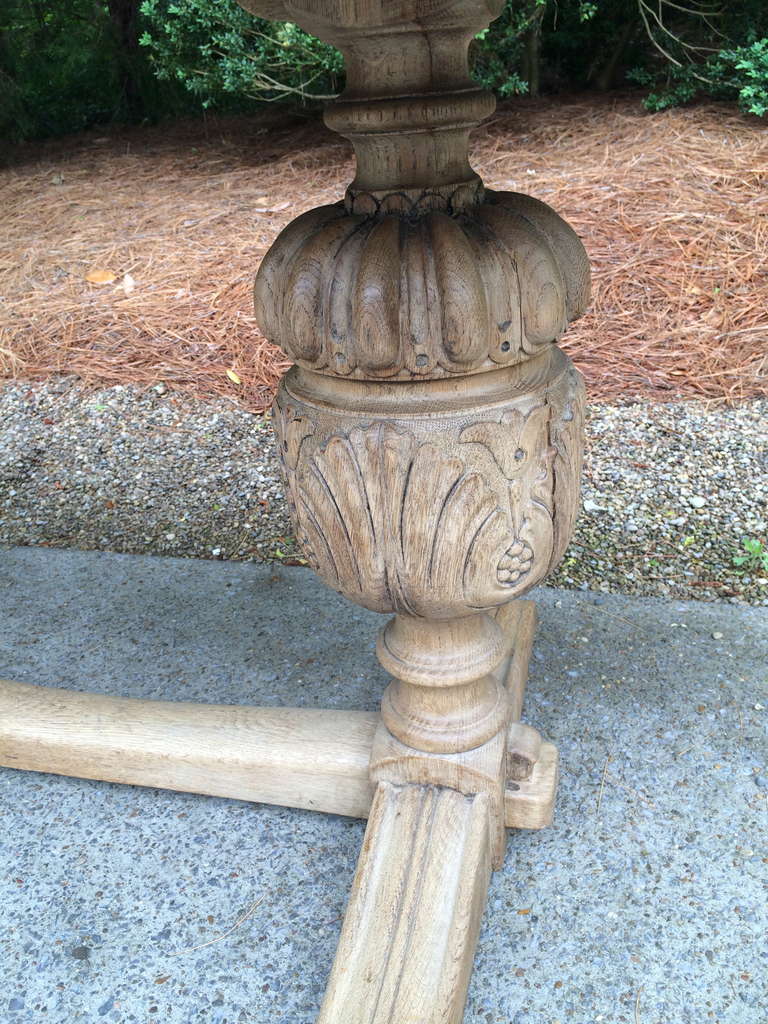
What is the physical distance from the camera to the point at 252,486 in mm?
2213

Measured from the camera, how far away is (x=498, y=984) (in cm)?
100

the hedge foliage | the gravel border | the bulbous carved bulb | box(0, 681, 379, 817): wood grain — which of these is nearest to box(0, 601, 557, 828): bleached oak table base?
box(0, 681, 379, 817): wood grain

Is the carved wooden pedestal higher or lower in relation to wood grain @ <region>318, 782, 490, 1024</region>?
higher

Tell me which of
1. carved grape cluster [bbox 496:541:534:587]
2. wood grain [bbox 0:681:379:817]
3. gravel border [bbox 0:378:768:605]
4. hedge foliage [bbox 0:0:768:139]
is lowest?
gravel border [bbox 0:378:768:605]

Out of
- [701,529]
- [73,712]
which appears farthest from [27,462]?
[701,529]

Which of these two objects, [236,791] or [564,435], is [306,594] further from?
[564,435]

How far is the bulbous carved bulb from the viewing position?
2.62ft

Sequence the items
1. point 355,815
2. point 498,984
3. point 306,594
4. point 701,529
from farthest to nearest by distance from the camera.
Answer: point 701,529 < point 306,594 < point 355,815 < point 498,984

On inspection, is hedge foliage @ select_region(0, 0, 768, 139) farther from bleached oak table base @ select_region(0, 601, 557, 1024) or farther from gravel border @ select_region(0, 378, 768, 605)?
bleached oak table base @ select_region(0, 601, 557, 1024)

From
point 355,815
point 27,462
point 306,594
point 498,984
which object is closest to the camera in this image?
point 498,984

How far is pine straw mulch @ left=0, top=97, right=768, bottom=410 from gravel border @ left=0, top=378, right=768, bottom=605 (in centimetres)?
15

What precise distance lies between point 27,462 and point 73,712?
1356 mm

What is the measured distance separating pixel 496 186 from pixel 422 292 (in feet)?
8.09

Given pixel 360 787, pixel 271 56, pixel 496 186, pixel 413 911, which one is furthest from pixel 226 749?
pixel 271 56
